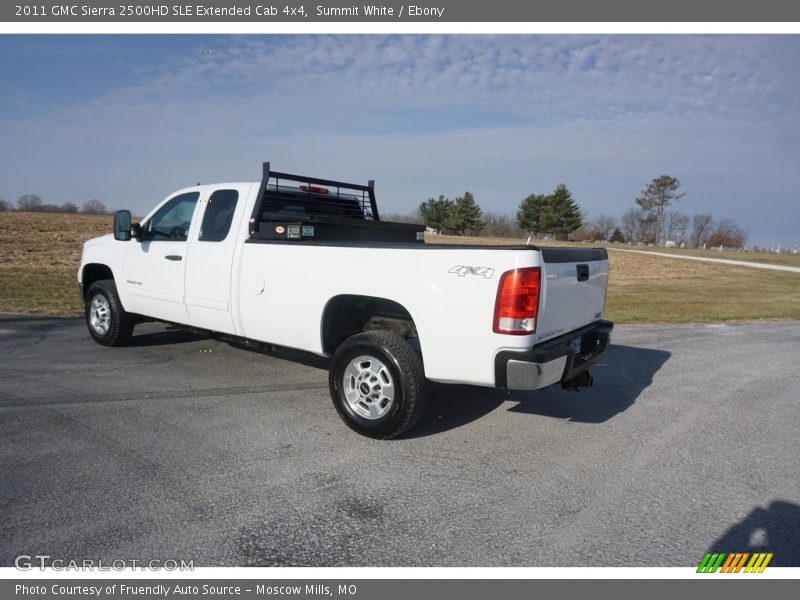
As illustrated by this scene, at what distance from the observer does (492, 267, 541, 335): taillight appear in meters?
3.79

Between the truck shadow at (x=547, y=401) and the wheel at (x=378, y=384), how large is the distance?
1.19ft

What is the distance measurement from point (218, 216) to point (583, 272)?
3613 millimetres

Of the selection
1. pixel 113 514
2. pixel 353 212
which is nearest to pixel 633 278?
pixel 353 212

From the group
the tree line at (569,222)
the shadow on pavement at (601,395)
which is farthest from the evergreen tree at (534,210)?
the shadow on pavement at (601,395)

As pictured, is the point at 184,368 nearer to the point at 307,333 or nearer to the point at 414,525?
the point at 307,333

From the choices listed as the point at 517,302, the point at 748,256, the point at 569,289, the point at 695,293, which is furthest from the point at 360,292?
the point at 748,256

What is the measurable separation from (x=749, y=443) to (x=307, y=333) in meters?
3.82

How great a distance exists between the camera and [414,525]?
319 centimetres

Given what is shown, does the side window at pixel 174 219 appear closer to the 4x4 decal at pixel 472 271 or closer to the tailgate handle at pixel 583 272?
the 4x4 decal at pixel 472 271

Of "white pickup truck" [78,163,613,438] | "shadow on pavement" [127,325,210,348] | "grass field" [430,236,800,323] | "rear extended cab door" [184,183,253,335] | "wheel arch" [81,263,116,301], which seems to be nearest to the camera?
"white pickup truck" [78,163,613,438]

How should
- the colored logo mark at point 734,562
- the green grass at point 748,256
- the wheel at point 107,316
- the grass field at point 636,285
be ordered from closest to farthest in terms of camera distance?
the colored logo mark at point 734,562 < the wheel at point 107,316 < the grass field at point 636,285 < the green grass at point 748,256

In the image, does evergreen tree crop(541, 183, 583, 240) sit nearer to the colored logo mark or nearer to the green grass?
the green grass

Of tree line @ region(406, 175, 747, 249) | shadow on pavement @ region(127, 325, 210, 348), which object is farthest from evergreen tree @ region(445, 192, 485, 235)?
shadow on pavement @ region(127, 325, 210, 348)

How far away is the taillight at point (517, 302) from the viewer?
3.79m
